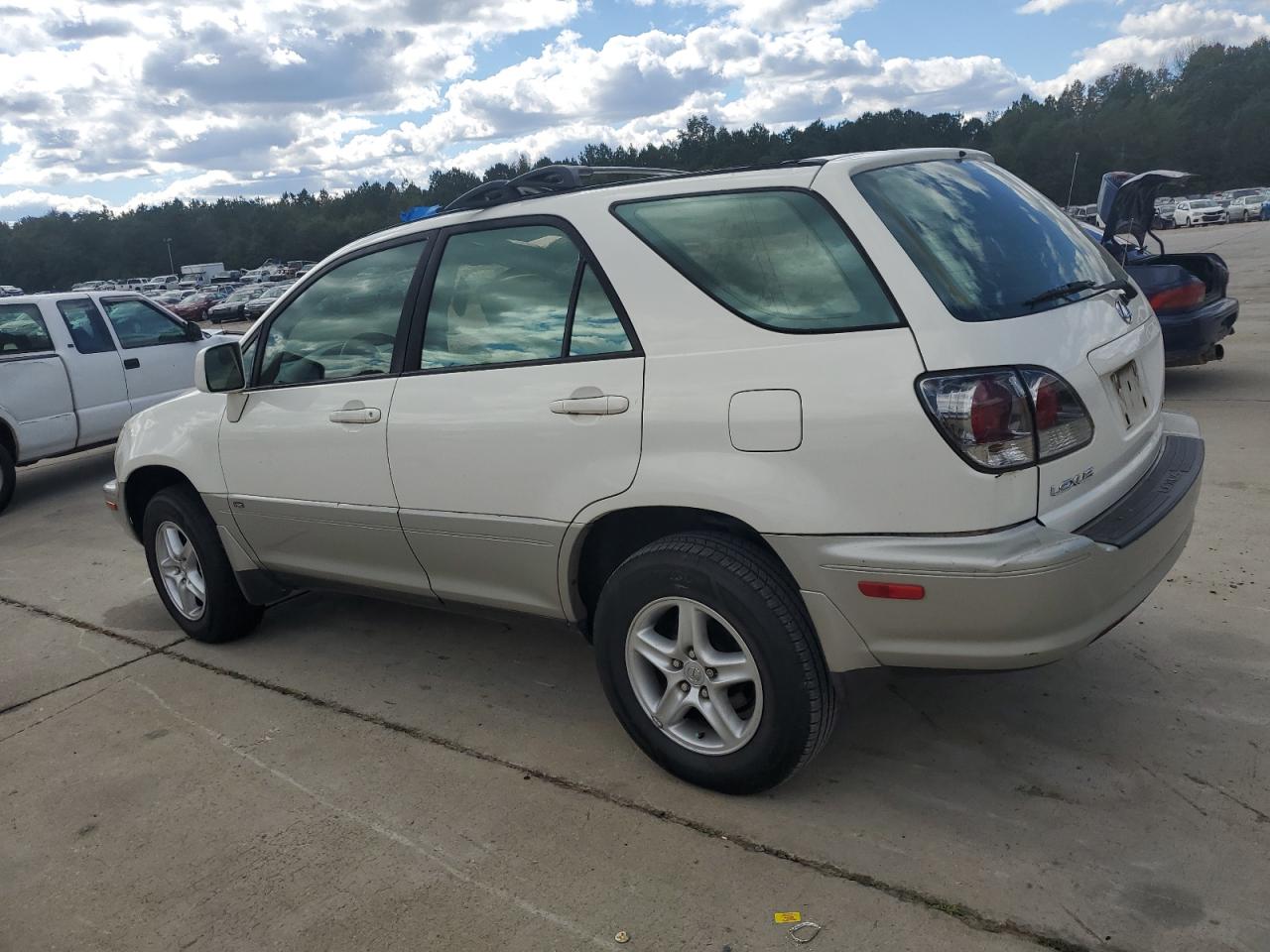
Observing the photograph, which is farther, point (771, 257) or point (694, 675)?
point (694, 675)

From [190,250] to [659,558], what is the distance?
150 m

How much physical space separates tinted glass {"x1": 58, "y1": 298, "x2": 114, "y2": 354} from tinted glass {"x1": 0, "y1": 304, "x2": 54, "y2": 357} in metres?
0.23

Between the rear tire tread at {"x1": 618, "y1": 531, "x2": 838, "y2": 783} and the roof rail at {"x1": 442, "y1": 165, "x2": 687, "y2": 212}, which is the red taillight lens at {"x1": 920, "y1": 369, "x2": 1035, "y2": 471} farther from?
the roof rail at {"x1": 442, "y1": 165, "x2": 687, "y2": 212}

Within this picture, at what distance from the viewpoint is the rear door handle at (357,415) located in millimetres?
3564

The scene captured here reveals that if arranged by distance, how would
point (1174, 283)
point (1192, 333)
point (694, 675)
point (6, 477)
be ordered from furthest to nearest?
point (6, 477), point (1174, 283), point (1192, 333), point (694, 675)

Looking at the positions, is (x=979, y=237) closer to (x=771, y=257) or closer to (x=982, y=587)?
(x=771, y=257)

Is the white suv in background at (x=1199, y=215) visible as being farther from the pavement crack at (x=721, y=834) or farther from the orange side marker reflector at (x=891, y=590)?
the orange side marker reflector at (x=891, y=590)

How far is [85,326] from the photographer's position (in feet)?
29.1

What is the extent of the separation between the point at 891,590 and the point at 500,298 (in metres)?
1.65

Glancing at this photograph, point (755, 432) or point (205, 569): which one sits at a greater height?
point (755, 432)

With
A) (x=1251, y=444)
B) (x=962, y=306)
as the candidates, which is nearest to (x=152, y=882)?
(x=962, y=306)

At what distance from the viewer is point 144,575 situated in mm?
5906

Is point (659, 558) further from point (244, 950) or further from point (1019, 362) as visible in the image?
Answer: point (244, 950)

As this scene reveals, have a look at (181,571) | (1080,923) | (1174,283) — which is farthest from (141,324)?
(1080,923)
